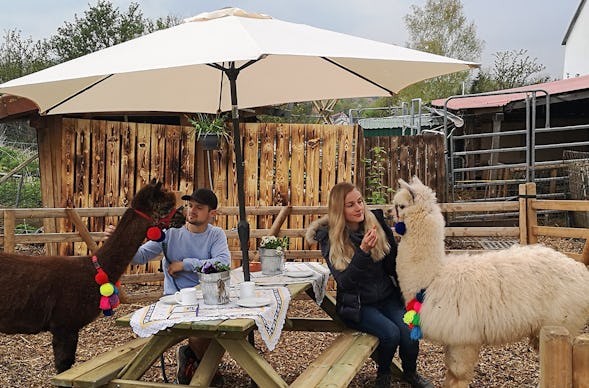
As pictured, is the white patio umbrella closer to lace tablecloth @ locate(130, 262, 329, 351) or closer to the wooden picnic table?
lace tablecloth @ locate(130, 262, 329, 351)

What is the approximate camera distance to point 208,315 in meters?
2.85

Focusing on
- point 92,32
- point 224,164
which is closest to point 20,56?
point 92,32

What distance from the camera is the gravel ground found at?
4.23m

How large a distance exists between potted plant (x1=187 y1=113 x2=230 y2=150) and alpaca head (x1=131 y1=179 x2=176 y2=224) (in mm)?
3354

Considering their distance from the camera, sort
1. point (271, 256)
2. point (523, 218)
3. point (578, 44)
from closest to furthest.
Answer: point (271, 256), point (523, 218), point (578, 44)

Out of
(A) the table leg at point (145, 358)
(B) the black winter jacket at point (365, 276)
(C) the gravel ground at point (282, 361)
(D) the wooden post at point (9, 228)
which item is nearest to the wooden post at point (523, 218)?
(C) the gravel ground at point (282, 361)

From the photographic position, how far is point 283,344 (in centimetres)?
505

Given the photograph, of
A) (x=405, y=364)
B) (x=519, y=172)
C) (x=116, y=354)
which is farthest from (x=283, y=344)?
(x=519, y=172)

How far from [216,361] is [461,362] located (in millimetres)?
1359

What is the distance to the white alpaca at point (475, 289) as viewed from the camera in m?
3.22

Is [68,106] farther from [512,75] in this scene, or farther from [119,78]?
[512,75]

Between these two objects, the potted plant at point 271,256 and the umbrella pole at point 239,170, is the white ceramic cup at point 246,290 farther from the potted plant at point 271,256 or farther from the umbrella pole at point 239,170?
the potted plant at point 271,256

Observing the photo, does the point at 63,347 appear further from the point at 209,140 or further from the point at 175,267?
the point at 209,140

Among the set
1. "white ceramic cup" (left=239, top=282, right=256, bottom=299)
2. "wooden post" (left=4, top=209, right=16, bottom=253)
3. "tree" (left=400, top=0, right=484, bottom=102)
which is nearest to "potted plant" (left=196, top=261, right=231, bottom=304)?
"white ceramic cup" (left=239, top=282, right=256, bottom=299)
